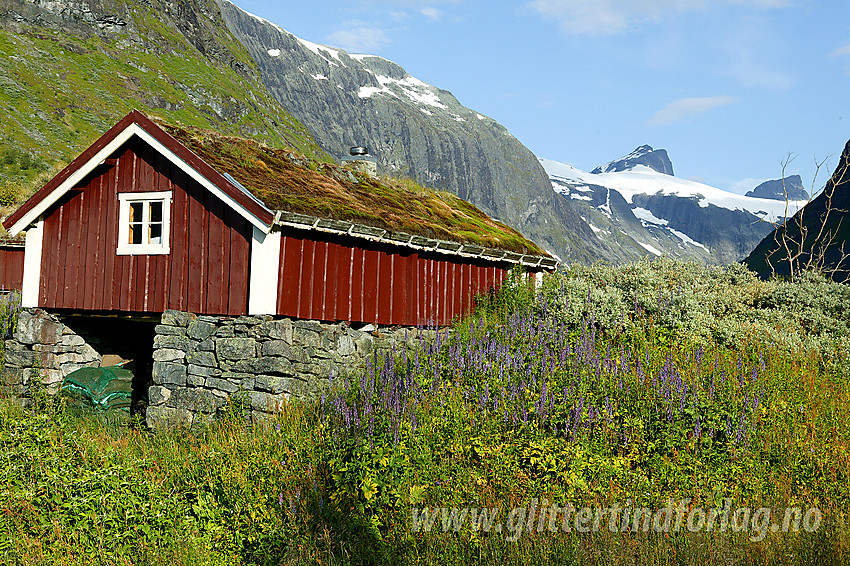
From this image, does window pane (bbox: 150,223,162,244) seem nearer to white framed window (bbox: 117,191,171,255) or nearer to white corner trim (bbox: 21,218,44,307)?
white framed window (bbox: 117,191,171,255)

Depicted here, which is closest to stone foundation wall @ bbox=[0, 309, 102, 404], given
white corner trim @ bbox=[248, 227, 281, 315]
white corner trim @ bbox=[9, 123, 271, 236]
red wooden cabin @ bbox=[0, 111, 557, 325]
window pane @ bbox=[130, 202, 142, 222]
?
red wooden cabin @ bbox=[0, 111, 557, 325]

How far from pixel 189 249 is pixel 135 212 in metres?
1.65

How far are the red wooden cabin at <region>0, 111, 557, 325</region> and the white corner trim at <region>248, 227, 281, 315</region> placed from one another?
0.05ft

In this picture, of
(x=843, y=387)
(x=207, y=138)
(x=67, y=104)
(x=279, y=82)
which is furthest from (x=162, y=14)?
(x=843, y=387)

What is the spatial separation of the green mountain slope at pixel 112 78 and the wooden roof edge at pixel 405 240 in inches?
1622

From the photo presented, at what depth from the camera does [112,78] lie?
83062 millimetres

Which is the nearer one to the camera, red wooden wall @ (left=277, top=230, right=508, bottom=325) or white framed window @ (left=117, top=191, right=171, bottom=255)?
red wooden wall @ (left=277, top=230, right=508, bottom=325)

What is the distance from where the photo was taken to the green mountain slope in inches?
2386

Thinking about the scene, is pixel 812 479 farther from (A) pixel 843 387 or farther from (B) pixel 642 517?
(A) pixel 843 387

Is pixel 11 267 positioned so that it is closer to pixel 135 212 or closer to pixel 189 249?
pixel 135 212

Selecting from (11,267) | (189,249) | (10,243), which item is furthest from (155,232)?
(11,267)

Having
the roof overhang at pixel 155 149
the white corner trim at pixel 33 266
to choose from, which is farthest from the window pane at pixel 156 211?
the white corner trim at pixel 33 266

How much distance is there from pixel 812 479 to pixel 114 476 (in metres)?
7.27

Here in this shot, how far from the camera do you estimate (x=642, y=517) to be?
573cm
